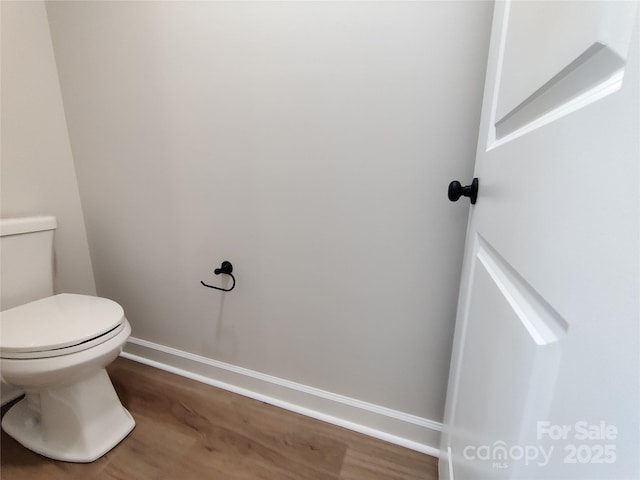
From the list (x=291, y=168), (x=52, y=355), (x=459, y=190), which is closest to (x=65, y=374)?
(x=52, y=355)

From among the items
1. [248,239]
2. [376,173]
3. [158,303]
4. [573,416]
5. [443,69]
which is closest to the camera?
[573,416]

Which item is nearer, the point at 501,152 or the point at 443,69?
the point at 501,152

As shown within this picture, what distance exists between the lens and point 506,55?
23.4 inches

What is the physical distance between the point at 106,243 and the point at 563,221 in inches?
73.8

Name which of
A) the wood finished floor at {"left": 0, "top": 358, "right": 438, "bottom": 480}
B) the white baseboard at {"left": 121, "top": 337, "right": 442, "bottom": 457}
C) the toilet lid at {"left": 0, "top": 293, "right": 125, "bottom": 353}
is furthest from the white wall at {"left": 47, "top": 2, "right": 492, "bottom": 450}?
the toilet lid at {"left": 0, "top": 293, "right": 125, "bottom": 353}

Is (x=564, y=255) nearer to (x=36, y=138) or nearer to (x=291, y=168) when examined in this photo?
(x=291, y=168)

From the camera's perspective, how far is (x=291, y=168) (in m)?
1.14

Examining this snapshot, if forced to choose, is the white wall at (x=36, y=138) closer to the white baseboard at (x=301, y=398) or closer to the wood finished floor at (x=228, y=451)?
the white baseboard at (x=301, y=398)

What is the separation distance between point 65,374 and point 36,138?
1.10 meters

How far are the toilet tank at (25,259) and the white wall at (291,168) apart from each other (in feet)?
0.86

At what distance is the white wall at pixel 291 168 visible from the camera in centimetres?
95

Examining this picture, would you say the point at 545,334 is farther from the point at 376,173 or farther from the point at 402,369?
the point at 402,369

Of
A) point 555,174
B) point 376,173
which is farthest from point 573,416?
point 376,173

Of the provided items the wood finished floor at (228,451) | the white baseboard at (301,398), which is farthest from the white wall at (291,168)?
the wood finished floor at (228,451)
